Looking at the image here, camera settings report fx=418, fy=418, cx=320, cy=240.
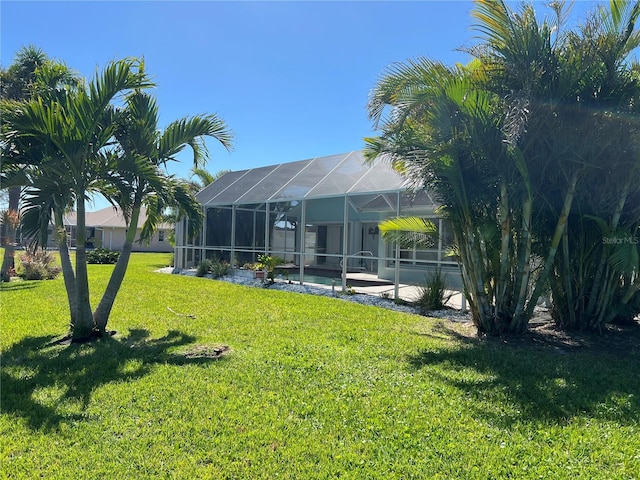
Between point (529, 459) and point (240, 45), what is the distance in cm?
891

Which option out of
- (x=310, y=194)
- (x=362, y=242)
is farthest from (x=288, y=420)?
(x=362, y=242)

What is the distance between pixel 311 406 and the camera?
3717mm

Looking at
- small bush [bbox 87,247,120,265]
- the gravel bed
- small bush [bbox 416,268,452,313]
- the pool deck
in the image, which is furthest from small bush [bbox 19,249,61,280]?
small bush [bbox 416,268,452,313]

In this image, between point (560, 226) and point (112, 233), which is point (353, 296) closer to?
point (560, 226)

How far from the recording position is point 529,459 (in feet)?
9.42

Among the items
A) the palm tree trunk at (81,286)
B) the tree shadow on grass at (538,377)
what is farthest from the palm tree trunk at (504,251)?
the palm tree trunk at (81,286)

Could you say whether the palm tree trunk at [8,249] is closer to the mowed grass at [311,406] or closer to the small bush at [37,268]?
the small bush at [37,268]

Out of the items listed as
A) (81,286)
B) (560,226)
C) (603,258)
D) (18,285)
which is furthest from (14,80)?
(603,258)

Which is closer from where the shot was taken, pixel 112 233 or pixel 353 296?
pixel 353 296

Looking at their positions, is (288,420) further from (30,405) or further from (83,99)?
(83,99)

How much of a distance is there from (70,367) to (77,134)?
2873 millimetres

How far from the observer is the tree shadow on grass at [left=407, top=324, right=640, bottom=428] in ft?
12.1

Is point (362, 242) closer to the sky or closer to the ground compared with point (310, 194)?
closer to the ground

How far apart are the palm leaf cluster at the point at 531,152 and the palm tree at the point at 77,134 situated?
3.83m
